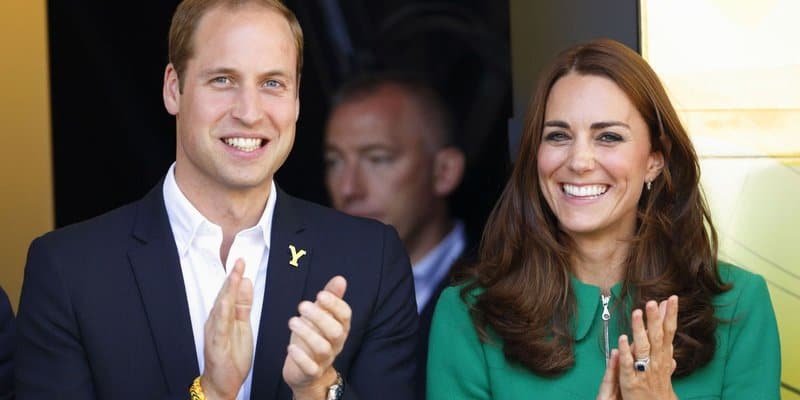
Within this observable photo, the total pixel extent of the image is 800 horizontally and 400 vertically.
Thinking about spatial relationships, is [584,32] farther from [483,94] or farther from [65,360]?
[65,360]

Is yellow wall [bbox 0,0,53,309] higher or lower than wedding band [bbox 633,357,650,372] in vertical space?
higher

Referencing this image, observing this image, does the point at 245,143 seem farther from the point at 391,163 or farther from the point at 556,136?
the point at 391,163

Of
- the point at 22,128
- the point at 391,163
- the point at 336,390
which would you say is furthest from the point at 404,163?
the point at 336,390

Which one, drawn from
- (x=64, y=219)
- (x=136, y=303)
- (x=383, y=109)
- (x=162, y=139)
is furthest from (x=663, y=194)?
(x=64, y=219)

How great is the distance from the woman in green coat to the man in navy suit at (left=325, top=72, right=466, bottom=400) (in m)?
1.26

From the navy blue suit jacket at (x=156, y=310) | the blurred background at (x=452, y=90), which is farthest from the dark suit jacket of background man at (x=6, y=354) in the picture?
the blurred background at (x=452, y=90)

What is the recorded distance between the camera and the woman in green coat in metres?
2.70

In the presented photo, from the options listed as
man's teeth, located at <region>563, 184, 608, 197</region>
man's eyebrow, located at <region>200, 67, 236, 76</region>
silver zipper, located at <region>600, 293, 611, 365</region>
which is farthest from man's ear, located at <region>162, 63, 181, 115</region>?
silver zipper, located at <region>600, 293, 611, 365</region>

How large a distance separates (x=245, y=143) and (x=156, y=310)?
39 cm

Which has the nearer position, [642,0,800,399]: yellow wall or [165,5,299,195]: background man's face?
[165,5,299,195]: background man's face

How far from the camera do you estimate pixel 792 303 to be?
3402 millimetres

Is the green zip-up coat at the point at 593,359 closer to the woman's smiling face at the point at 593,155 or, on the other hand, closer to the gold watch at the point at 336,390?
the woman's smiling face at the point at 593,155

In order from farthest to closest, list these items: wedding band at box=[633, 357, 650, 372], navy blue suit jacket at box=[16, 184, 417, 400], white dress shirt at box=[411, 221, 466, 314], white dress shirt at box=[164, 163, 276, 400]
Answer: white dress shirt at box=[411, 221, 466, 314]
white dress shirt at box=[164, 163, 276, 400]
navy blue suit jacket at box=[16, 184, 417, 400]
wedding band at box=[633, 357, 650, 372]

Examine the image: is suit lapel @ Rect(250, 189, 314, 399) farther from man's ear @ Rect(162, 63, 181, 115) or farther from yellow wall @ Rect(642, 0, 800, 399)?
yellow wall @ Rect(642, 0, 800, 399)
